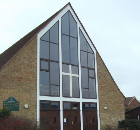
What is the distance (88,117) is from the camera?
745 inches

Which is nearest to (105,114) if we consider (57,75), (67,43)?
(57,75)

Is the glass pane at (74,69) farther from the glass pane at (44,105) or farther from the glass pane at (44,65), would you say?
the glass pane at (44,105)

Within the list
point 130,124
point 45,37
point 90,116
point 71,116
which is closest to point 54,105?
point 71,116

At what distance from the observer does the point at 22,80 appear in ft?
A: 51.5

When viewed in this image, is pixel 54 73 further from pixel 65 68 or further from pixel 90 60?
pixel 90 60

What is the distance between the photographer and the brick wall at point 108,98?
66.2 ft

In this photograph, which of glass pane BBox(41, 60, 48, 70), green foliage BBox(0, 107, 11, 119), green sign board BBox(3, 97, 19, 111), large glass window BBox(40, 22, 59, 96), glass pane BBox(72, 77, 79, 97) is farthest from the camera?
glass pane BBox(72, 77, 79, 97)

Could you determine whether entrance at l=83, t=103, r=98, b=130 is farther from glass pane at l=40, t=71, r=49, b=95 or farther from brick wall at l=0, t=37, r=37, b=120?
brick wall at l=0, t=37, r=37, b=120

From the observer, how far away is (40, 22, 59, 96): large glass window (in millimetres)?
16781

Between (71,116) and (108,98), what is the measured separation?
500 cm

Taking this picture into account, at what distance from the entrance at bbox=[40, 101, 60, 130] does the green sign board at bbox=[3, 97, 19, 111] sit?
2063 millimetres

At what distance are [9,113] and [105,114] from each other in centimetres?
974

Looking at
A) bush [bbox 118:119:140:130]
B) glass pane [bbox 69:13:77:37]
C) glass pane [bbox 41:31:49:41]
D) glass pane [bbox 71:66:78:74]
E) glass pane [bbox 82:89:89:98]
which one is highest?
glass pane [bbox 69:13:77:37]

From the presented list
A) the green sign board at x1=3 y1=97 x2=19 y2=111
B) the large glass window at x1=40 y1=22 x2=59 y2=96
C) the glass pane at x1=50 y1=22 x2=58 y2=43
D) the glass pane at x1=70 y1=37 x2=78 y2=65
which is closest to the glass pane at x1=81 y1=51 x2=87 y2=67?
the glass pane at x1=70 y1=37 x2=78 y2=65
